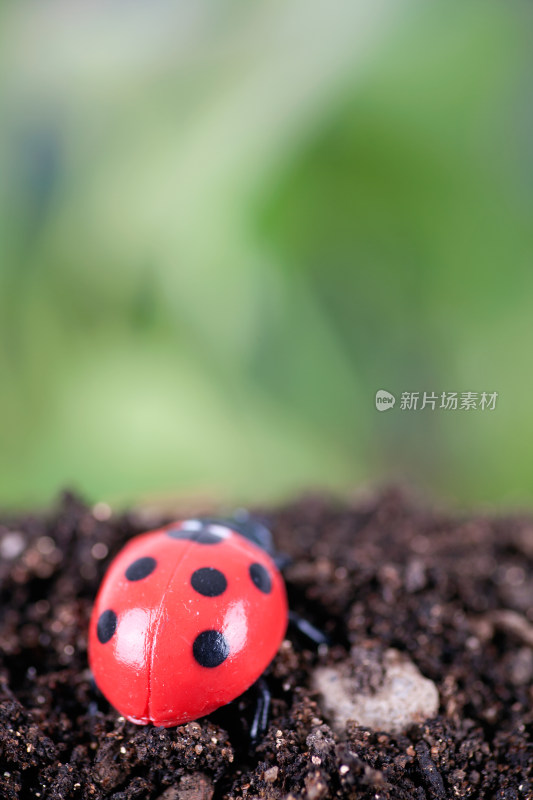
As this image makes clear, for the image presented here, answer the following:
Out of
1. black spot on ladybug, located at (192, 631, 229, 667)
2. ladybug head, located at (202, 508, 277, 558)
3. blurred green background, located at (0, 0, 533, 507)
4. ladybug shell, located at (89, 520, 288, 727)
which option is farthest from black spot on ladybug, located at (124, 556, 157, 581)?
blurred green background, located at (0, 0, 533, 507)

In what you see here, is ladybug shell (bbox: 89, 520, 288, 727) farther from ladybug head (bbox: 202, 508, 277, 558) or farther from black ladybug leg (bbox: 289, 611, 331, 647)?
ladybug head (bbox: 202, 508, 277, 558)

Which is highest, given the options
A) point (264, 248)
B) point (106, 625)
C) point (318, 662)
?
point (264, 248)

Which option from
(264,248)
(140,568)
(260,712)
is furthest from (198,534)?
(264,248)

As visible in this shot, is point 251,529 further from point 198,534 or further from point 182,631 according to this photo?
Result: point 182,631

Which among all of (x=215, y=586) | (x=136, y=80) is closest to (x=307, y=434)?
(x=215, y=586)

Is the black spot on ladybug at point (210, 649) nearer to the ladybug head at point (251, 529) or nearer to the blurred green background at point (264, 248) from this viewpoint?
the ladybug head at point (251, 529)

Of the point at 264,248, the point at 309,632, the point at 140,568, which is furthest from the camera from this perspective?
the point at 264,248

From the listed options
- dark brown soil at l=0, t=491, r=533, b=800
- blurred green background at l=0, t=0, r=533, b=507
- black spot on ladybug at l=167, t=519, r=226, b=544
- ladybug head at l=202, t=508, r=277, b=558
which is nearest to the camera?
dark brown soil at l=0, t=491, r=533, b=800

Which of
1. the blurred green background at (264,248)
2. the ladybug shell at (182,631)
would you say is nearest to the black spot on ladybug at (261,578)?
the ladybug shell at (182,631)
